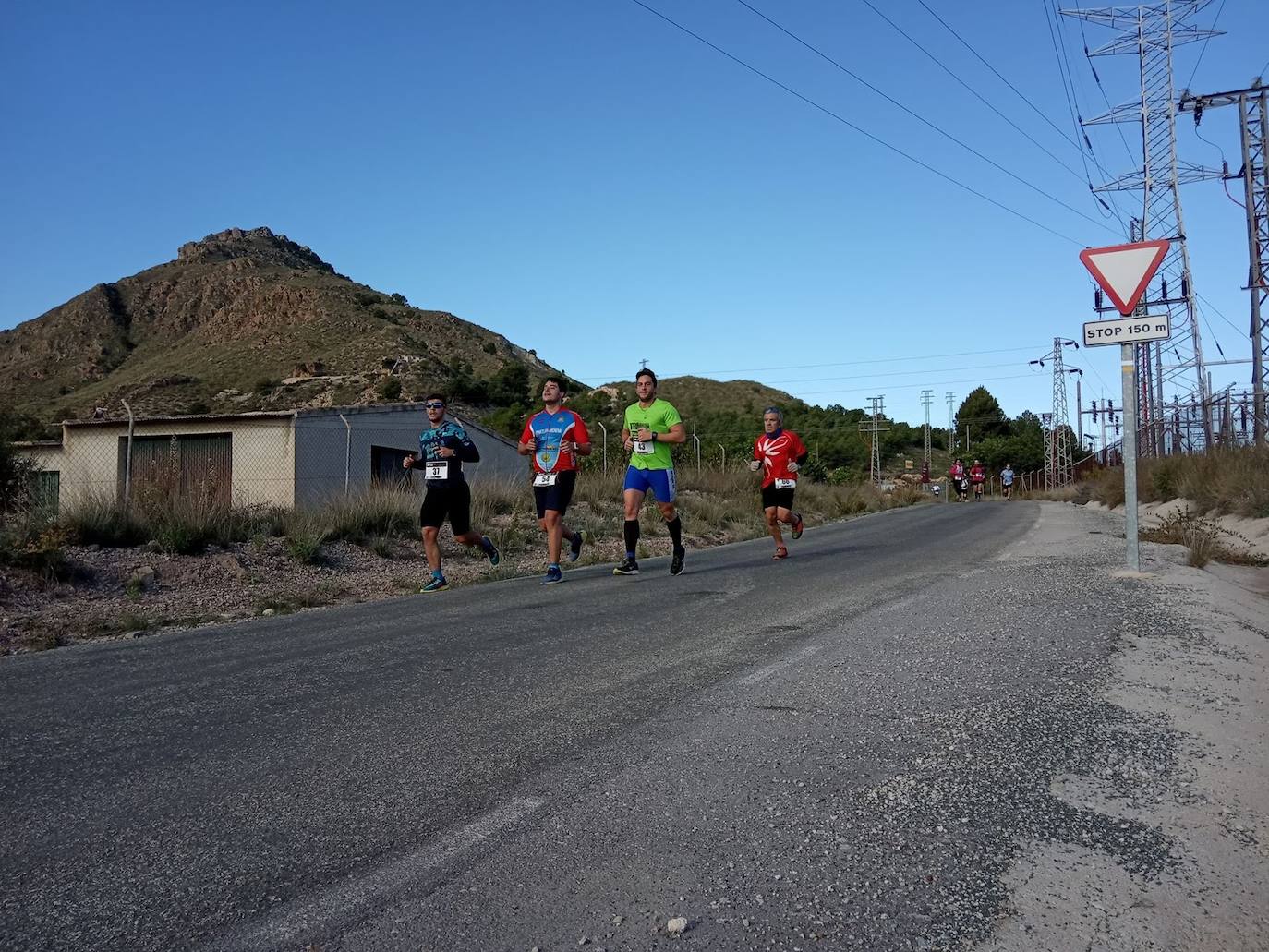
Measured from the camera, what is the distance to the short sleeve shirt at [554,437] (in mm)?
9430

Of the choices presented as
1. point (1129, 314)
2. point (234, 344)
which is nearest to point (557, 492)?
point (1129, 314)

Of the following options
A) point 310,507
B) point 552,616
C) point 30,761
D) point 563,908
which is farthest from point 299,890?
point 310,507

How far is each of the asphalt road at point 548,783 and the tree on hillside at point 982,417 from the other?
104m

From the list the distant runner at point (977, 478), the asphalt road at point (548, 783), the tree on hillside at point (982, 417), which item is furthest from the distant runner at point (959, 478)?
the tree on hillside at point (982, 417)

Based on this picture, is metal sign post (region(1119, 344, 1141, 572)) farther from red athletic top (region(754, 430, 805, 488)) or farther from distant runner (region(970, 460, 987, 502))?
distant runner (region(970, 460, 987, 502))

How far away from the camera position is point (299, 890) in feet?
8.02

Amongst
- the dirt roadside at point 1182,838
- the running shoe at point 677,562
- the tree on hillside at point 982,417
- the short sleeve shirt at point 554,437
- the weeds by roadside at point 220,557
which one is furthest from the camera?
the tree on hillside at point 982,417

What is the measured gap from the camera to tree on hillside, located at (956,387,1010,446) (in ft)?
341

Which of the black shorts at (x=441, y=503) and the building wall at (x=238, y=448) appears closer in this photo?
the black shorts at (x=441, y=503)

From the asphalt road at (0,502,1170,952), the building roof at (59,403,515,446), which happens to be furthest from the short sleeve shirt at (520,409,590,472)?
the building roof at (59,403,515,446)

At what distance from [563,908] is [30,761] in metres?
2.40

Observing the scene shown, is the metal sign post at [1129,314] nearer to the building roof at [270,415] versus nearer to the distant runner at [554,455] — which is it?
the distant runner at [554,455]

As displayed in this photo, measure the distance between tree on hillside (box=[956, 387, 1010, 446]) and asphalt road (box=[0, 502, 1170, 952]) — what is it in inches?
4075

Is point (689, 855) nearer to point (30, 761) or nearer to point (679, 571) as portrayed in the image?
point (30, 761)
